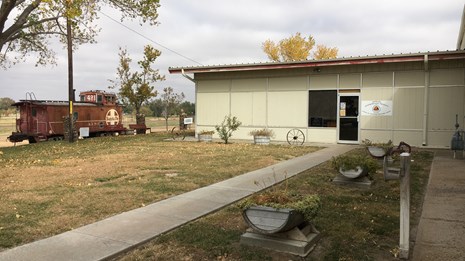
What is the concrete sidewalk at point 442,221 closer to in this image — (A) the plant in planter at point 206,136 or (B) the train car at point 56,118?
(A) the plant in planter at point 206,136

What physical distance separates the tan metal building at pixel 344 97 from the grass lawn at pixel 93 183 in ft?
16.6

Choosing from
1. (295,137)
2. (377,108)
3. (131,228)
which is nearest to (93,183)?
(131,228)

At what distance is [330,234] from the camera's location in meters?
4.91

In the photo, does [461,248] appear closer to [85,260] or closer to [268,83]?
[85,260]

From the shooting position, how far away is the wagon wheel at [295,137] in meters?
18.4

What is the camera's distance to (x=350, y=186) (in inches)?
313

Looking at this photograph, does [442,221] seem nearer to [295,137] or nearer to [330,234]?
[330,234]

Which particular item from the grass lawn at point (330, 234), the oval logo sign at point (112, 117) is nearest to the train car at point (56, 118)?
the oval logo sign at point (112, 117)

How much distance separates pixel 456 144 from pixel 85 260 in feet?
37.8

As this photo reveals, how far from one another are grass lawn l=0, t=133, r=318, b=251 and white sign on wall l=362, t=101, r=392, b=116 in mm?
5145

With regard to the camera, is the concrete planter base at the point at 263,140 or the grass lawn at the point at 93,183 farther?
the concrete planter base at the point at 263,140

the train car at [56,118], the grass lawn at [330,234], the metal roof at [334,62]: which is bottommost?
the grass lawn at [330,234]

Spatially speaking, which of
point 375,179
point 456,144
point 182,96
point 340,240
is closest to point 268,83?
point 456,144

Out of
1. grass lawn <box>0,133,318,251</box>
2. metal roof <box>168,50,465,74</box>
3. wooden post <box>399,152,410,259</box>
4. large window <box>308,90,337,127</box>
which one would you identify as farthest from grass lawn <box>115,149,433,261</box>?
large window <box>308,90,337,127</box>
